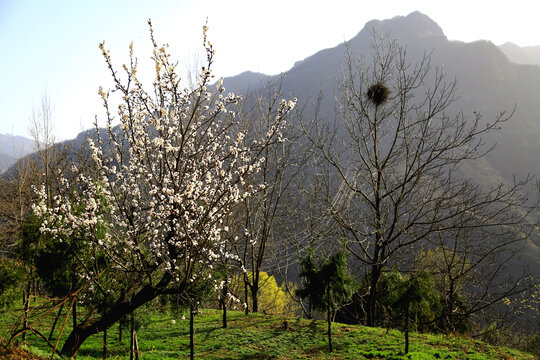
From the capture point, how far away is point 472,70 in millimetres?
134375

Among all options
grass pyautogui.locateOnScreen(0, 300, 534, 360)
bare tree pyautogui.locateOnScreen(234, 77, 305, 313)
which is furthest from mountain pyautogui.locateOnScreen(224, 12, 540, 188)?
grass pyautogui.locateOnScreen(0, 300, 534, 360)

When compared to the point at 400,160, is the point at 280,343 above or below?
below

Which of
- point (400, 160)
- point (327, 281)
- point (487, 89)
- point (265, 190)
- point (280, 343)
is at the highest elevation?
point (487, 89)

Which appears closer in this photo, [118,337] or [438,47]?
[118,337]

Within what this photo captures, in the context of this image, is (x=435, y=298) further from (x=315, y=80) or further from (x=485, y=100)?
(x=315, y=80)

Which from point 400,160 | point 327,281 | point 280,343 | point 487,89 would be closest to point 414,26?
point 487,89

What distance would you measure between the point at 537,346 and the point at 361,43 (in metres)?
184

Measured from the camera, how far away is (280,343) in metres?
12.2

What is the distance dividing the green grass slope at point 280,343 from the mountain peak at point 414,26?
192317 mm

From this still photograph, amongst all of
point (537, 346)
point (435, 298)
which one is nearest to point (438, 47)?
point (537, 346)

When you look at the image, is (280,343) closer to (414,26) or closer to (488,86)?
(488,86)

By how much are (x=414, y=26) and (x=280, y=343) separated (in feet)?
691

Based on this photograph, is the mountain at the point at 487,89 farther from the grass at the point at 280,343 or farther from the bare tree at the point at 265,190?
the grass at the point at 280,343

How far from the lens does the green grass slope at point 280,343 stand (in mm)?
10852
